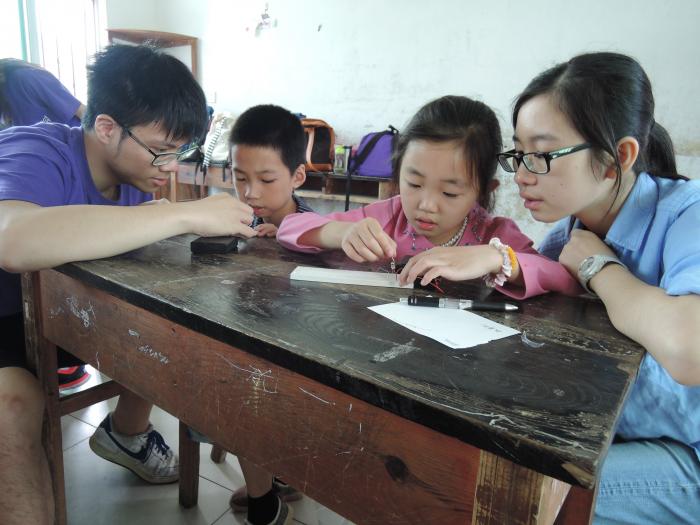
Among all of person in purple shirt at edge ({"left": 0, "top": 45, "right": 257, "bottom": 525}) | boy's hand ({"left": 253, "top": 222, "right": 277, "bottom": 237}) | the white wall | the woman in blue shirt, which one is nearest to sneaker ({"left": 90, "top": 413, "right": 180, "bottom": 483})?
person in purple shirt at edge ({"left": 0, "top": 45, "right": 257, "bottom": 525})

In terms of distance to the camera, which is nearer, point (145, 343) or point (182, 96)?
point (145, 343)

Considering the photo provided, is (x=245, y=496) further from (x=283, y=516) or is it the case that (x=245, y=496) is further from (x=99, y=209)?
(x=99, y=209)

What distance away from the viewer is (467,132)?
107 cm

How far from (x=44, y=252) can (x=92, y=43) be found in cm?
460

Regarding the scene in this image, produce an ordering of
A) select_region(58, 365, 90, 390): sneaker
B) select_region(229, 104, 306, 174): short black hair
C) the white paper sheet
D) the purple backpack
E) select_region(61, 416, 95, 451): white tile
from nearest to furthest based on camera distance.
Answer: the white paper sheet < select_region(61, 416, 95, 451): white tile < select_region(229, 104, 306, 174): short black hair < select_region(58, 365, 90, 390): sneaker < the purple backpack

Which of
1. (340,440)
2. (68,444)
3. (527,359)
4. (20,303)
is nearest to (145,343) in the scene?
(340,440)

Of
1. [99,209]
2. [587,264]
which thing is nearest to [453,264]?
[587,264]

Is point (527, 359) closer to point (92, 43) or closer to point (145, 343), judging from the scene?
point (145, 343)

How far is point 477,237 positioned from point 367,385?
0.82 meters

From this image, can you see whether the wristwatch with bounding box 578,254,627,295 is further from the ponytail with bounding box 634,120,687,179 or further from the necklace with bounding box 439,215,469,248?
the necklace with bounding box 439,215,469,248

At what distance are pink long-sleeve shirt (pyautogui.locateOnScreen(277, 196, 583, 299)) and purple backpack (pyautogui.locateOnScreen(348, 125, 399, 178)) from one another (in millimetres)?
1942

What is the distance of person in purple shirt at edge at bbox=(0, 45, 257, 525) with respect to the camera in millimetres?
790

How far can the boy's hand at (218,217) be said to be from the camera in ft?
3.06

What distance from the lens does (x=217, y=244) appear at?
931 mm
